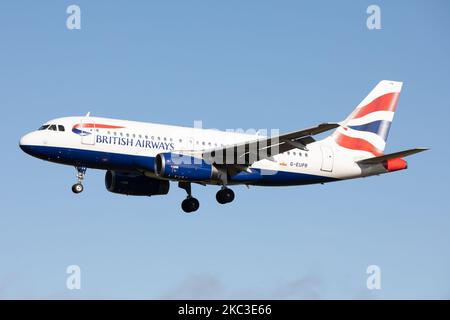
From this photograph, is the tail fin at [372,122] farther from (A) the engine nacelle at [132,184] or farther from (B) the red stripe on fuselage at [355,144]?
(A) the engine nacelle at [132,184]

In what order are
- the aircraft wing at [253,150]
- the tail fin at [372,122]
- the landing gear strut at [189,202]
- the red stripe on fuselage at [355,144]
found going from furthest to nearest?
1. the tail fin at [372,122]
2. the red stripe on fuselage at [355,144]
3. the landing gear strut at [189,202]
4. the aircraft wing at [253,150]

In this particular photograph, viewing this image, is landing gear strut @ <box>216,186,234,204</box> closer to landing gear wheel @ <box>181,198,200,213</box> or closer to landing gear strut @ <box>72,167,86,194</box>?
landing gear wheel @ <box>181,198,200,213</box>

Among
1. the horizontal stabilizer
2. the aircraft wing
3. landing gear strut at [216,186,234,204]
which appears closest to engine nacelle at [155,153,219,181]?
the aircraft wing

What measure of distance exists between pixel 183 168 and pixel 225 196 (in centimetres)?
356

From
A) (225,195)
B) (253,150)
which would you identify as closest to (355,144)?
(253,150)

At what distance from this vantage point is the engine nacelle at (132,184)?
2156 inches

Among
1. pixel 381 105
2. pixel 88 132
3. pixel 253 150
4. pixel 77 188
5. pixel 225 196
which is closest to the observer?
pixel 88 132

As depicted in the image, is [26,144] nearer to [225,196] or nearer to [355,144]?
[225,196]

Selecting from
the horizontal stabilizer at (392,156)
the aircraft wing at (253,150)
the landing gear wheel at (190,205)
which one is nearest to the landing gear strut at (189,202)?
the landing gear wheel at (190,205)

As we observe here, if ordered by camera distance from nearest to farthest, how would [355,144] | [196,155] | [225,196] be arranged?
[196,155], [225,196], [355,144]

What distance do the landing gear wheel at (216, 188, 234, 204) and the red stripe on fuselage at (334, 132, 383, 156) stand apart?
8.15 m

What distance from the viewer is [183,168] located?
50.2m
